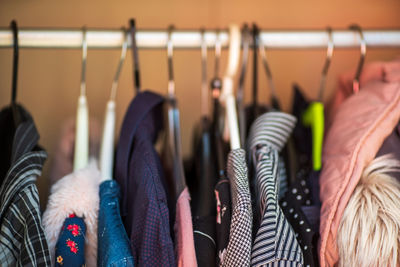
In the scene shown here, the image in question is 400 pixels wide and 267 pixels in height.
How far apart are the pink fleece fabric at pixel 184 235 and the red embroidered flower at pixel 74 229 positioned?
0.14 m

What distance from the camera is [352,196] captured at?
57 cm

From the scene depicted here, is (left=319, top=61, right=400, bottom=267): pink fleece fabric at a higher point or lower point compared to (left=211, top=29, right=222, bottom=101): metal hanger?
lower

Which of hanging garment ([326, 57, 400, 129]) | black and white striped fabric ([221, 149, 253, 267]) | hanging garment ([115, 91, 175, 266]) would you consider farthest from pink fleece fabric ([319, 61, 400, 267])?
hanging garment ([115, 91, 175, 266])

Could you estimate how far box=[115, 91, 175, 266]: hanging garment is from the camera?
0.53 meters

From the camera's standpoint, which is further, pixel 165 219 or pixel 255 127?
pixel 255 127

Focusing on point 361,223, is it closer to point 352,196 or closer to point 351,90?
point 352,196

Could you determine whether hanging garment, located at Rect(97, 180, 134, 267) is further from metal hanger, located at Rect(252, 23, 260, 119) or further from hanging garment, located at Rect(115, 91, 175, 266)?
metal hanger, located at Rect(252, 23, 260, 119)

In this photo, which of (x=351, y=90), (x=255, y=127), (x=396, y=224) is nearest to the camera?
(x=396, y=224)

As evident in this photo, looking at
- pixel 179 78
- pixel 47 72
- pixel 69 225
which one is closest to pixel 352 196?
→ pixel 69 225

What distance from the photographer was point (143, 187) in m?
0.56

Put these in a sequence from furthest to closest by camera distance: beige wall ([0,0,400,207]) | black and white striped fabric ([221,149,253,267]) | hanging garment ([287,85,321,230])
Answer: beige wall ([0,0,400,207])
hanging garment ([287,85,321,230])
black and white striped fabric ([221,149,253,267])

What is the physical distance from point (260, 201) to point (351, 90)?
36 centimetres

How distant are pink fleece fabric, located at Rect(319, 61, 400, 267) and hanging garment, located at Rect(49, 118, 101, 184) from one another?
1.36ft

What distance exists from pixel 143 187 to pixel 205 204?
0.11 m
